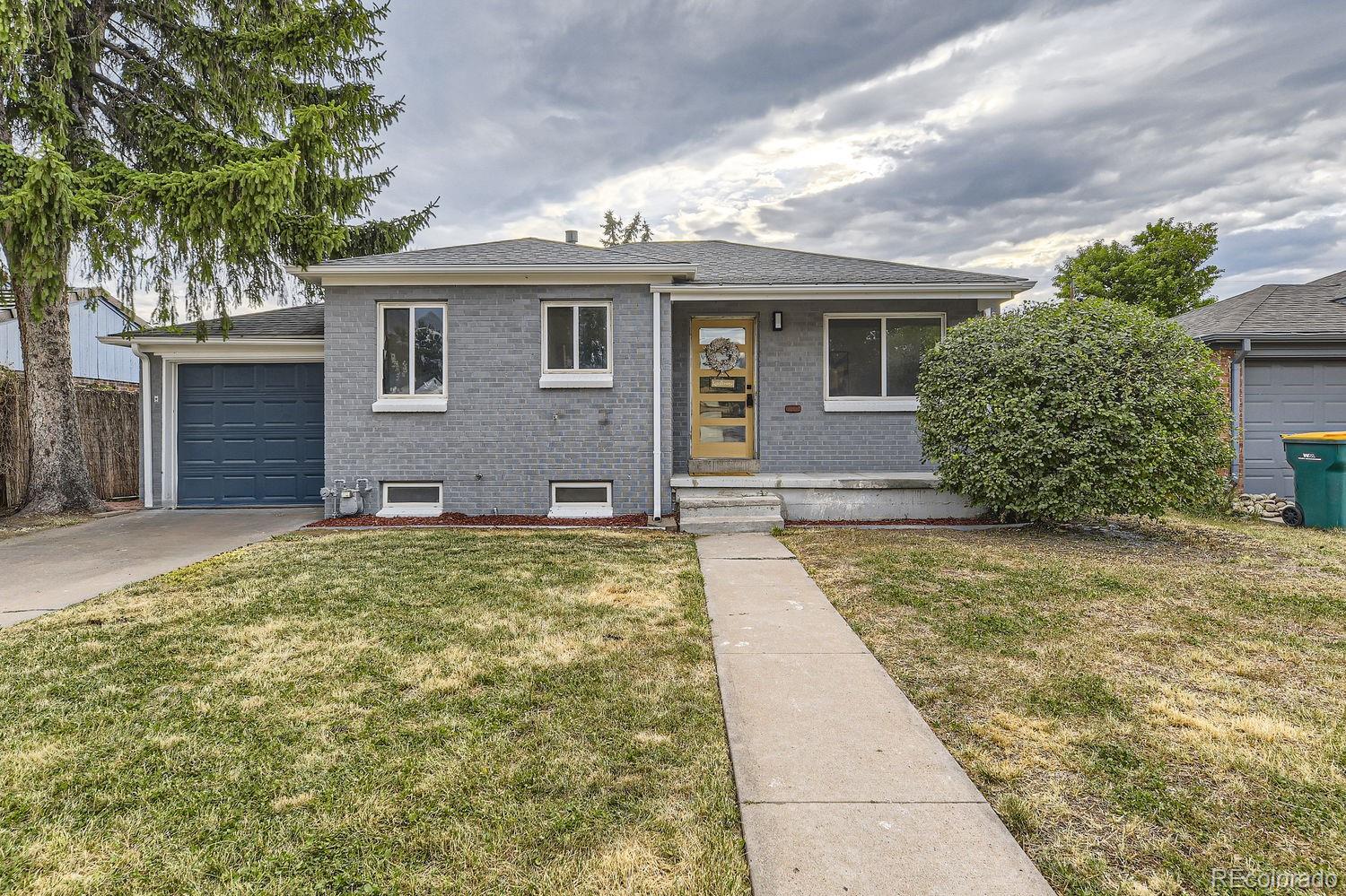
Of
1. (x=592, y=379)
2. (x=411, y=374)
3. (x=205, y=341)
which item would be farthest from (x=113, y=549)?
(x=592, y=379)

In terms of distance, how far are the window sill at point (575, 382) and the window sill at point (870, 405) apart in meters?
3.25

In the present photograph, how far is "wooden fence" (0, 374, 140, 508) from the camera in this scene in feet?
30.3

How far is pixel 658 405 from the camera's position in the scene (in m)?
8.26

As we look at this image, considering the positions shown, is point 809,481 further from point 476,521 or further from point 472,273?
point 472,273

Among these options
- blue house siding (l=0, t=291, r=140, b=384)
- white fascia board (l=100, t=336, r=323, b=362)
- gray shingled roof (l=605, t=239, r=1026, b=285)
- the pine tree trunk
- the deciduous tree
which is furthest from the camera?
the deciduous tree

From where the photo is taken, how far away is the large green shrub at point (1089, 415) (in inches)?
250

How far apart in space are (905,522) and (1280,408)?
7075 mm

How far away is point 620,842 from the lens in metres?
1.93

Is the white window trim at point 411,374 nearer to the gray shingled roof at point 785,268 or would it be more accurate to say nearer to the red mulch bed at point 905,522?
the gray shingled roof at point 785,268

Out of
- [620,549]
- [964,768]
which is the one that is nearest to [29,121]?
[620,549]

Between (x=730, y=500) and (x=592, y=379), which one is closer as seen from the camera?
(x=730, y=500)

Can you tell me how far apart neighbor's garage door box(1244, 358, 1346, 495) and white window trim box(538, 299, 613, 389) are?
10154 millimetres

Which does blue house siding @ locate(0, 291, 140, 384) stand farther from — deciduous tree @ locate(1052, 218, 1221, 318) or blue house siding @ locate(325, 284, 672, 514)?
deciduous tree @ locate(1052, 218, 1221, 318)

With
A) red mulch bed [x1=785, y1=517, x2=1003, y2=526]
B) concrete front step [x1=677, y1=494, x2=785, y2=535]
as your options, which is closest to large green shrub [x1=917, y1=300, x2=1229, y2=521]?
red mulch bed [x1=785, y1=517, x2=1003, y2=526]
